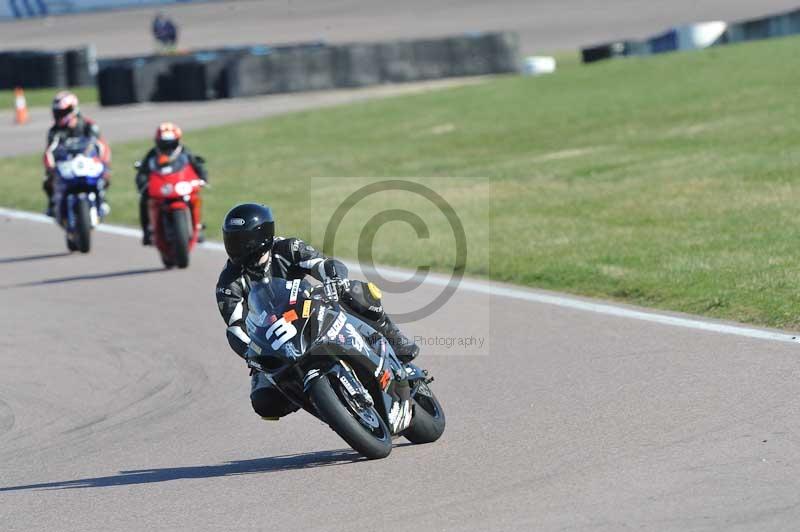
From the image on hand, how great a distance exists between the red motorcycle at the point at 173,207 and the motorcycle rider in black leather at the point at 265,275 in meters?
7.11

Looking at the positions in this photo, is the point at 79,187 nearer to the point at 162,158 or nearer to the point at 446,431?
the point at 162,158

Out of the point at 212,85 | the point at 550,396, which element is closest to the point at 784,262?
the point at 550,396

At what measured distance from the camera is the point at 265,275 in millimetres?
7344

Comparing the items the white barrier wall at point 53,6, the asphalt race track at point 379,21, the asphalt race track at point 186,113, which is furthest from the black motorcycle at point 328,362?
the white barrier wall at point 53,6

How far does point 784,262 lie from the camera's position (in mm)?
11859

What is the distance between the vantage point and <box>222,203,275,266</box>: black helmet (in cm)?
703

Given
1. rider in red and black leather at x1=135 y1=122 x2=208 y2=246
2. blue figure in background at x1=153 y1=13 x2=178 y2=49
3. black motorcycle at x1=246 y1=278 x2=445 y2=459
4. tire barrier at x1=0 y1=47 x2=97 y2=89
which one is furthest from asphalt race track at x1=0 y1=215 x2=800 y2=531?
blue figure in background at x1=153 y1=13 x2=178 y2=49

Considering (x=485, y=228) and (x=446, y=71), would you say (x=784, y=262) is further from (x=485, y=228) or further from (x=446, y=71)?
(x=446, y=71)

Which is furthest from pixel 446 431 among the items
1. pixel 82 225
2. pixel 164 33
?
pixel 164 33

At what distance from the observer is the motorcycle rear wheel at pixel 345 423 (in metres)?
6.62

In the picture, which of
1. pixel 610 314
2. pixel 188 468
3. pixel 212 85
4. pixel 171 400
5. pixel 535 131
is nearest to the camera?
pixel 188 468

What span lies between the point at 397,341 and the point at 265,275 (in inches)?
31.1

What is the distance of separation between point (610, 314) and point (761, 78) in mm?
16103

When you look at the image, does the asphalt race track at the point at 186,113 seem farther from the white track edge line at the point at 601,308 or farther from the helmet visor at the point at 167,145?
the white track edge line at the point at 601,308
